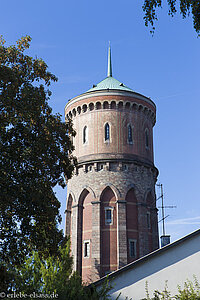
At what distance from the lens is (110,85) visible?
3566 cm

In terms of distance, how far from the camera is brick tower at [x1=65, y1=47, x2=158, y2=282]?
1199 inches

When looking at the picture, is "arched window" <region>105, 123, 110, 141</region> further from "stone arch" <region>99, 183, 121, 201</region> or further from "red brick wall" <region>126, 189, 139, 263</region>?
"red brick wall" <region>126, 189, 139, 263</region>

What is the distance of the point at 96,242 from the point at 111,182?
514 cm

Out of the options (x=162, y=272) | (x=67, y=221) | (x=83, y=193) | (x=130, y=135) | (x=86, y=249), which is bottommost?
(x=162, y=272)

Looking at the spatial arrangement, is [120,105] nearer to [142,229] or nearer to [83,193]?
[83,193]

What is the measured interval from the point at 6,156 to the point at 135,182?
1874cm

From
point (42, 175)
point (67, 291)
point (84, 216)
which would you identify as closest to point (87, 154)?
point (84, 216)

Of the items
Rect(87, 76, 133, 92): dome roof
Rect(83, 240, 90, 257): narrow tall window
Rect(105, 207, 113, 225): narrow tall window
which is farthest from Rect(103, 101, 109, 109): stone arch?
Rect(83, 240, 90, 257): narrow tall window

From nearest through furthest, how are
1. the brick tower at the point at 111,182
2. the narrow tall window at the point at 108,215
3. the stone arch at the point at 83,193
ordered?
the brick tower at the point at 111,182, the narrow tall window at the point at 108,215, the stone arch at the point at 83,193

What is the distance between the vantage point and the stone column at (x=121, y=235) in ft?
96.9

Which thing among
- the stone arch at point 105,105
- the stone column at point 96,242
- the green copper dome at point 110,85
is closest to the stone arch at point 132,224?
the stone column at point 96,242

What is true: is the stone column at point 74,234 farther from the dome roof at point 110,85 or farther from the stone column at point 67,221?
the dome roof at point 110,85

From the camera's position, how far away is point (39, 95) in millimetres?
16328

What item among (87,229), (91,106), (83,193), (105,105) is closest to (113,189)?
(83,193)
